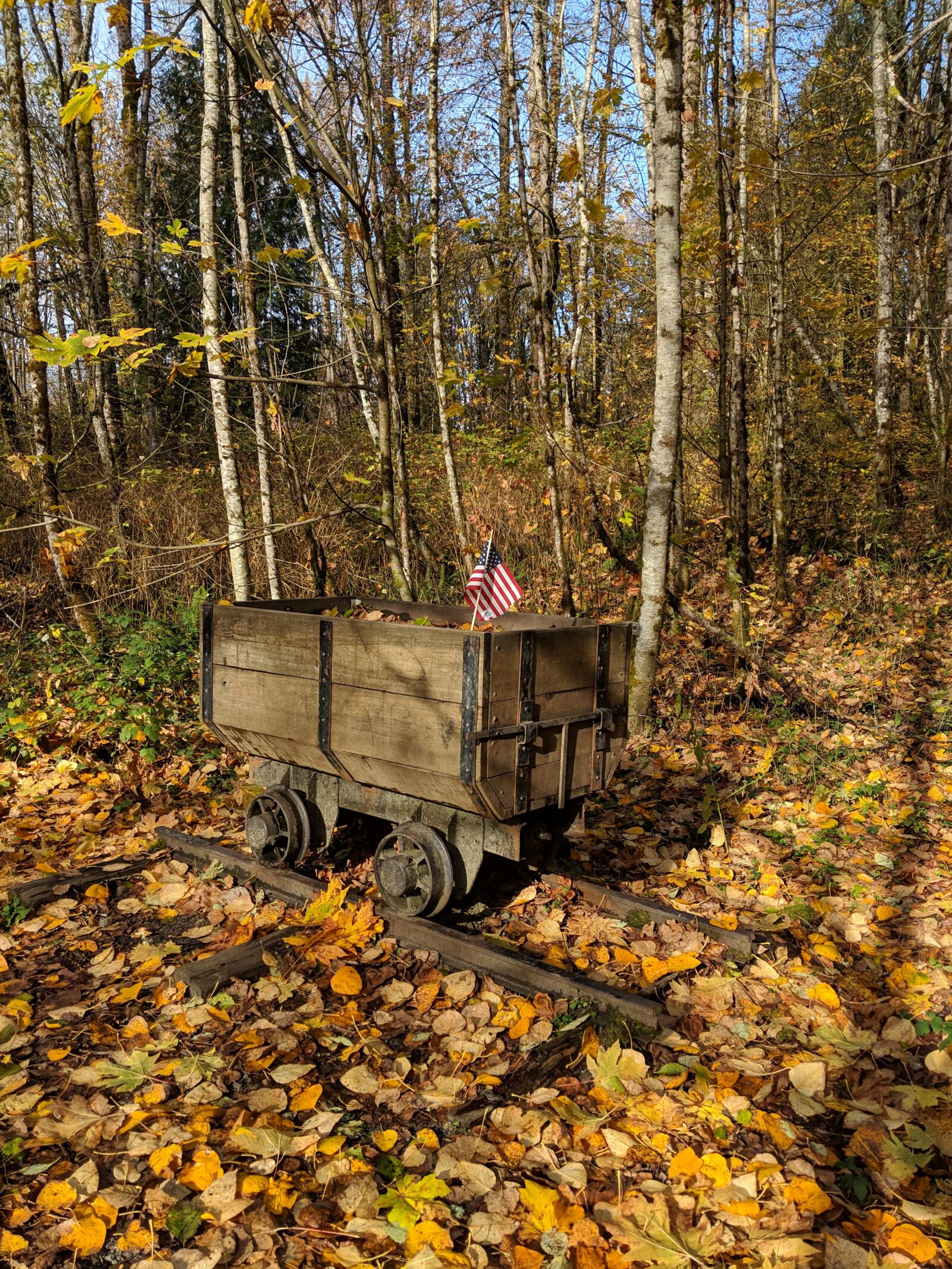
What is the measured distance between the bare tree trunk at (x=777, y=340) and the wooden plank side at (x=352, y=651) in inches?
278

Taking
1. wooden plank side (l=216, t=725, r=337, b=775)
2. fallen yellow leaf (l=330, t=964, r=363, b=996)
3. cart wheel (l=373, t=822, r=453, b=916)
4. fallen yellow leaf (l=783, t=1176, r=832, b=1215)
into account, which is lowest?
fallen yellow leaf (l=330, t=964, r=363, b=996)

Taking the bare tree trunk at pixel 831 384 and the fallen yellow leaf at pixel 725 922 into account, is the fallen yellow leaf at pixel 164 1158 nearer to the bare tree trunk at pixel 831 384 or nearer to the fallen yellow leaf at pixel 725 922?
the fallen yellow leaf at pixel 725 922

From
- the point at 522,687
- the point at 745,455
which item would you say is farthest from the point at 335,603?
the point at 745,455

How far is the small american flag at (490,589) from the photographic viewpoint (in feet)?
15.5

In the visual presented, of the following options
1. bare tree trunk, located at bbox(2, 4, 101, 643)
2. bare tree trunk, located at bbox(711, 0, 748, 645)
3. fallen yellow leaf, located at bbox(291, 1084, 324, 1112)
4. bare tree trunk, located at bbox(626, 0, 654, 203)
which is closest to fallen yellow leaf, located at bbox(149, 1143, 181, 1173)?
fallen yellow leaf, located at bbox(291, 1084, 324, 1112)

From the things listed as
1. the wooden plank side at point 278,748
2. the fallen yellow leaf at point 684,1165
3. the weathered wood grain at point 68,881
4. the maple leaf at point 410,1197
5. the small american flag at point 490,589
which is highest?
the small american flag at point 490,589

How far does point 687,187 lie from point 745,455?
3.04 meters

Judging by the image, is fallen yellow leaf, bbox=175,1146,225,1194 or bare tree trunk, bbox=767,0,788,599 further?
bare tree trunk, bbox=767,0,788,599

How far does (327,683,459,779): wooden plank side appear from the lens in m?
3.71

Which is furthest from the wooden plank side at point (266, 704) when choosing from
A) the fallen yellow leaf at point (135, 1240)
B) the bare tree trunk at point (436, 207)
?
the bare tree trunk at point (436, 207)

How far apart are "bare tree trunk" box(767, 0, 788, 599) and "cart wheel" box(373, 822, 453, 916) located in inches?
278

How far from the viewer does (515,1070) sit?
3131 mm

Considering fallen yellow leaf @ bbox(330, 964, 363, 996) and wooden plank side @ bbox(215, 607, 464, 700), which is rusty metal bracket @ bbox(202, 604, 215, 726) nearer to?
wooden plank side @ bbox(215, 607, 464, 700)

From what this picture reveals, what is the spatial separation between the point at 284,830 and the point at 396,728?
1491 mm
